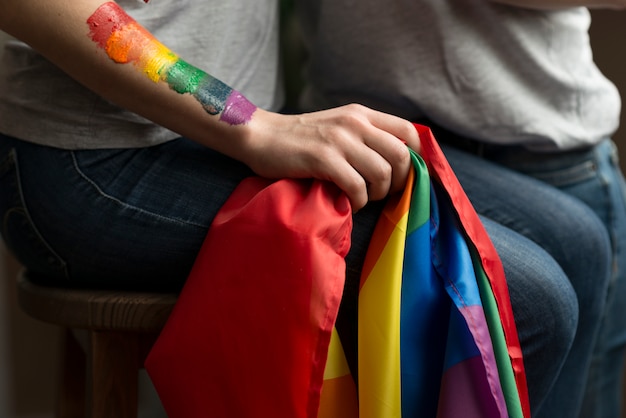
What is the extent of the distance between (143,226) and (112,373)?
163 mm

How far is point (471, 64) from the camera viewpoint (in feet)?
2.91

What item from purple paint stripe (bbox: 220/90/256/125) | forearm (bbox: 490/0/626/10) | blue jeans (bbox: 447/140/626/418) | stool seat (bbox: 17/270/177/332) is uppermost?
forearm (bbox: 490/0/626/10)

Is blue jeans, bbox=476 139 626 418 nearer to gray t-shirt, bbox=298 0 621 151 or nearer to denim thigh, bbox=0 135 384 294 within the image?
gray t-shirt, bbox=298 0 621 151

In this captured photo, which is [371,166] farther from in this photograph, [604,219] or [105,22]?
[604,219]

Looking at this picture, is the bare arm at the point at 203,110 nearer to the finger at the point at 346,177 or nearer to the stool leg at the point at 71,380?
the finger at the point at 346,177

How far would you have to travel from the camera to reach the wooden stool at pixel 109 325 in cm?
72

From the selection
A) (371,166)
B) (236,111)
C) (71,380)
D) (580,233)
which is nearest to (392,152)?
(371,166)

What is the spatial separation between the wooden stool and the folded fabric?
0.17ft

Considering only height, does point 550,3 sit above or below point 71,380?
above

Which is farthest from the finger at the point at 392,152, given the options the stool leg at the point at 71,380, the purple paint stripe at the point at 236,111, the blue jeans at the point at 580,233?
the stool leg at the point at 71,380

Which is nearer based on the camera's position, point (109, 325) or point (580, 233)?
point (109, 325)

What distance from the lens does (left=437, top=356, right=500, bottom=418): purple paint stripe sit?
65cm

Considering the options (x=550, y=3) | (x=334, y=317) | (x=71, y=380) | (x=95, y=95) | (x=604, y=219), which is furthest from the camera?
(x=71, y=380)

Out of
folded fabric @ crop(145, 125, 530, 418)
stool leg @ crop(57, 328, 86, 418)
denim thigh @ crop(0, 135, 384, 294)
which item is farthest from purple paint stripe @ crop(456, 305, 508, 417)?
stool leg @ crop(57, 328, 86, 418)
